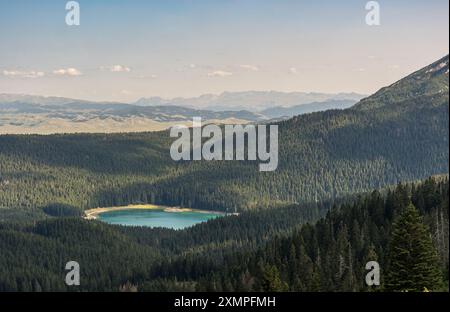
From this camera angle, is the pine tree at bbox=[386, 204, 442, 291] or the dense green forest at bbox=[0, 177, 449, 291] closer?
the pine tree at bbox=[386, 204, 442, 291]

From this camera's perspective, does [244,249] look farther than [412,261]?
Yes

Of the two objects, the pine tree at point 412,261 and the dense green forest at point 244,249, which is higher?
the pine tree at point 412,261

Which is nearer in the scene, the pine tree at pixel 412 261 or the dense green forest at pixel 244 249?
the pine tree at pixel 412 261

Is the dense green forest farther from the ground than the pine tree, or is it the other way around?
the pine tree

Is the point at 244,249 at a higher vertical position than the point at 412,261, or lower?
lower
